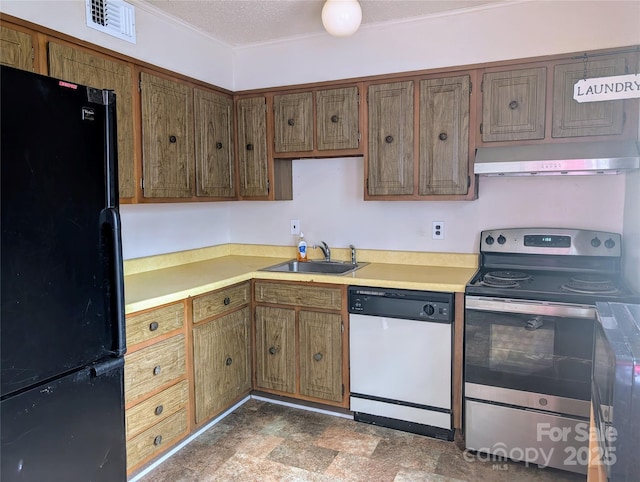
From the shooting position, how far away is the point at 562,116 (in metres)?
2.42

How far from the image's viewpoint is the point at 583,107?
2.38m

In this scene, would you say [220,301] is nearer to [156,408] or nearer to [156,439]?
[156,408]

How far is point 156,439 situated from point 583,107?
2.76m

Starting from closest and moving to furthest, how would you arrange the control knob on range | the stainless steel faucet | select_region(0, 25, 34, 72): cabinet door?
select_region(0, 25, 34, 72): cabinet door, the control knob on range, the stainless steel faucet

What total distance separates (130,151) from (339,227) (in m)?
1.49

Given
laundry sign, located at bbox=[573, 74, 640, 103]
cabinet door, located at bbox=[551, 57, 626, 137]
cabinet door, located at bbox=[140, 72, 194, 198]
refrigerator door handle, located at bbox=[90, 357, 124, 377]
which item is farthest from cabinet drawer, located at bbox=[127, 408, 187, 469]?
laundry sign, located at bbox=[573, 74, 640, 103]

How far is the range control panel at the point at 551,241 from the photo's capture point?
8.30ft

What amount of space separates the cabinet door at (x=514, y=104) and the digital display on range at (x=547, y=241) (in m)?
0.58

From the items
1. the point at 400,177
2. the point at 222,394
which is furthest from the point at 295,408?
the point at 400,177

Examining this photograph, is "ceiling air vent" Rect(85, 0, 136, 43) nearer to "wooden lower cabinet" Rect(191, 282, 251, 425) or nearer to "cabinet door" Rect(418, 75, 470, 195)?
"wooden lower cabinet" Rect(191, 282, 251, 425)

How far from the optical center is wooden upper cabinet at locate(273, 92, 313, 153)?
304 centimetres

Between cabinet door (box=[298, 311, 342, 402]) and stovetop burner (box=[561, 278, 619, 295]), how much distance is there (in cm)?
124

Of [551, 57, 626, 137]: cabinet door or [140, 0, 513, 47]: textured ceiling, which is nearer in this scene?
[551, 57, 626, 137]: cabinet door

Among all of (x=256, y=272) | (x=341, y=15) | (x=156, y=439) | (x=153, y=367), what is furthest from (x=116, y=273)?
(x=341, y=15)
